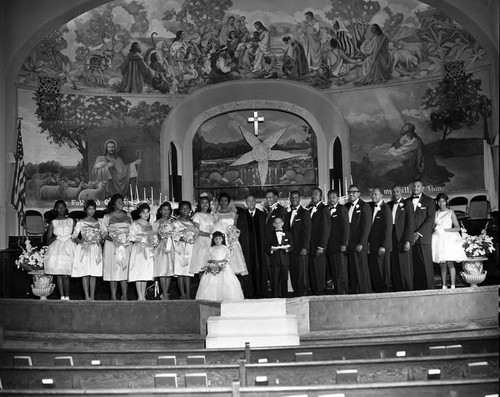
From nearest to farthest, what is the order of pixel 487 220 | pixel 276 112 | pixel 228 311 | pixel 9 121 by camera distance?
1. pixel 228 311
2. pixel 487 220
3. pixel 9 121
4. pixel 276 112

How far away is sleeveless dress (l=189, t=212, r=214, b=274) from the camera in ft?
37.5

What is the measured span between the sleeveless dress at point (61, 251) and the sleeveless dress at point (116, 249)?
508 mm

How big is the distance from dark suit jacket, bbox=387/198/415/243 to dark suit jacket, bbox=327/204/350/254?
2.45 feet

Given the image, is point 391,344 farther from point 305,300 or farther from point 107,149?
point 107,149

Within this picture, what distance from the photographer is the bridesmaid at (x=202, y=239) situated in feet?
37.5

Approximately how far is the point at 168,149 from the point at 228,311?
8.35m

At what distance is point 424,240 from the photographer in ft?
36.4

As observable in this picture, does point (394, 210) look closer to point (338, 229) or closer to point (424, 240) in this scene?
point (424, 240)

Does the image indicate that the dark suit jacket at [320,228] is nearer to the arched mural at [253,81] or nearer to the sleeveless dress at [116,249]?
the sleeveless dress at [116,249]

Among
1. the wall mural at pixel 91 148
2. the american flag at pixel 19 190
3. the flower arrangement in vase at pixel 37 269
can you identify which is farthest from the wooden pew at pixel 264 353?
the wall mural at pixel 91 148

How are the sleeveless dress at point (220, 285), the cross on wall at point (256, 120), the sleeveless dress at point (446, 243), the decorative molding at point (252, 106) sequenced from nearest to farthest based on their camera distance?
the sleeveless dress at point (220, 285) → the sleeveless dress at point (446, 243) → the cross on wall at point (256, 120) → the decorative molding at point (252, 106)

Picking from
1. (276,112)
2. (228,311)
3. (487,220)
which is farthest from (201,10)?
(228,311)

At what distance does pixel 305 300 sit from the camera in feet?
34.2

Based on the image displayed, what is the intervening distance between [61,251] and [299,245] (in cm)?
353
